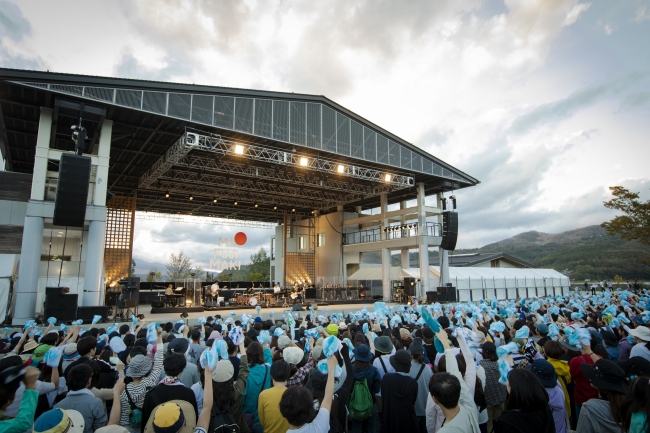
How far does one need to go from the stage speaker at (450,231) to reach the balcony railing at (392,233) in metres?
1.39

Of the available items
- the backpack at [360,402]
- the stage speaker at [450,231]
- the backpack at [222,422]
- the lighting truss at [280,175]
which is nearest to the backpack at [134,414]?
the backpack at [222,422]

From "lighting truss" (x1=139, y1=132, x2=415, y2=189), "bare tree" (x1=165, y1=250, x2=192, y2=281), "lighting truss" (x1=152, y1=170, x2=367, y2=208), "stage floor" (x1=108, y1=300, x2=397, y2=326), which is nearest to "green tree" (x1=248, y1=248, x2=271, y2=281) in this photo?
"bare tree" (x1=165, y1=250, x2=192, y2=281)

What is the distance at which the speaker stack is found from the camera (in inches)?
512

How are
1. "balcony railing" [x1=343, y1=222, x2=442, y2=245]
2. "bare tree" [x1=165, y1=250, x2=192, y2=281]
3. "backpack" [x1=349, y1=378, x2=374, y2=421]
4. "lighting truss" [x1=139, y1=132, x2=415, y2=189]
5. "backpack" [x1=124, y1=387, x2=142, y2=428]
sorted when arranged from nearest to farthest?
"backpack" [x1=124, y1=387, x2=142, y2=428] < "backpack" [x1=349, y1=378, x2=374, y2=421] < "lighting truss" [x1=139, y1=132, x2=415, y2=189] < "balcony railing" [x1=343, y1=222, x2=442, y2=245] < "bare tree" [x1=165, y1=250, x2=192, y2=281]

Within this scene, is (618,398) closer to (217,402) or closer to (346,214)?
(217,402)

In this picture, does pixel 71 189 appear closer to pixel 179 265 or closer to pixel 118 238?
pixel 118 238

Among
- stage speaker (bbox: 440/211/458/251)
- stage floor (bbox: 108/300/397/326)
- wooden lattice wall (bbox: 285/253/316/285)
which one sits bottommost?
stage floor (bbox: 108/300/397/326)

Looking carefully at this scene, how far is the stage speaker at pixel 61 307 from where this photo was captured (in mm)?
12984

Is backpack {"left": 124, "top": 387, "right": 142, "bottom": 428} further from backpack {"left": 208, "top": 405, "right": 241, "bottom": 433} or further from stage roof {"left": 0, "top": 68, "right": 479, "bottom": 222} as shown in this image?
stage roof {"left": 0, "top": 68, "right": 479, "bottom": 222}

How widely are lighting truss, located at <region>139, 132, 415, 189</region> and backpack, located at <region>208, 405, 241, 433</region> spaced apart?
14.8 m

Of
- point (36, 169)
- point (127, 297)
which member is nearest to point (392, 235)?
point (127, 297)

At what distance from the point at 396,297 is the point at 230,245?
49.7 ft

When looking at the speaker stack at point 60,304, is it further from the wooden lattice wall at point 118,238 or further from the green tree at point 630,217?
the green tree at point 630,217

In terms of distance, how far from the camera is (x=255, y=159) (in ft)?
61.1
